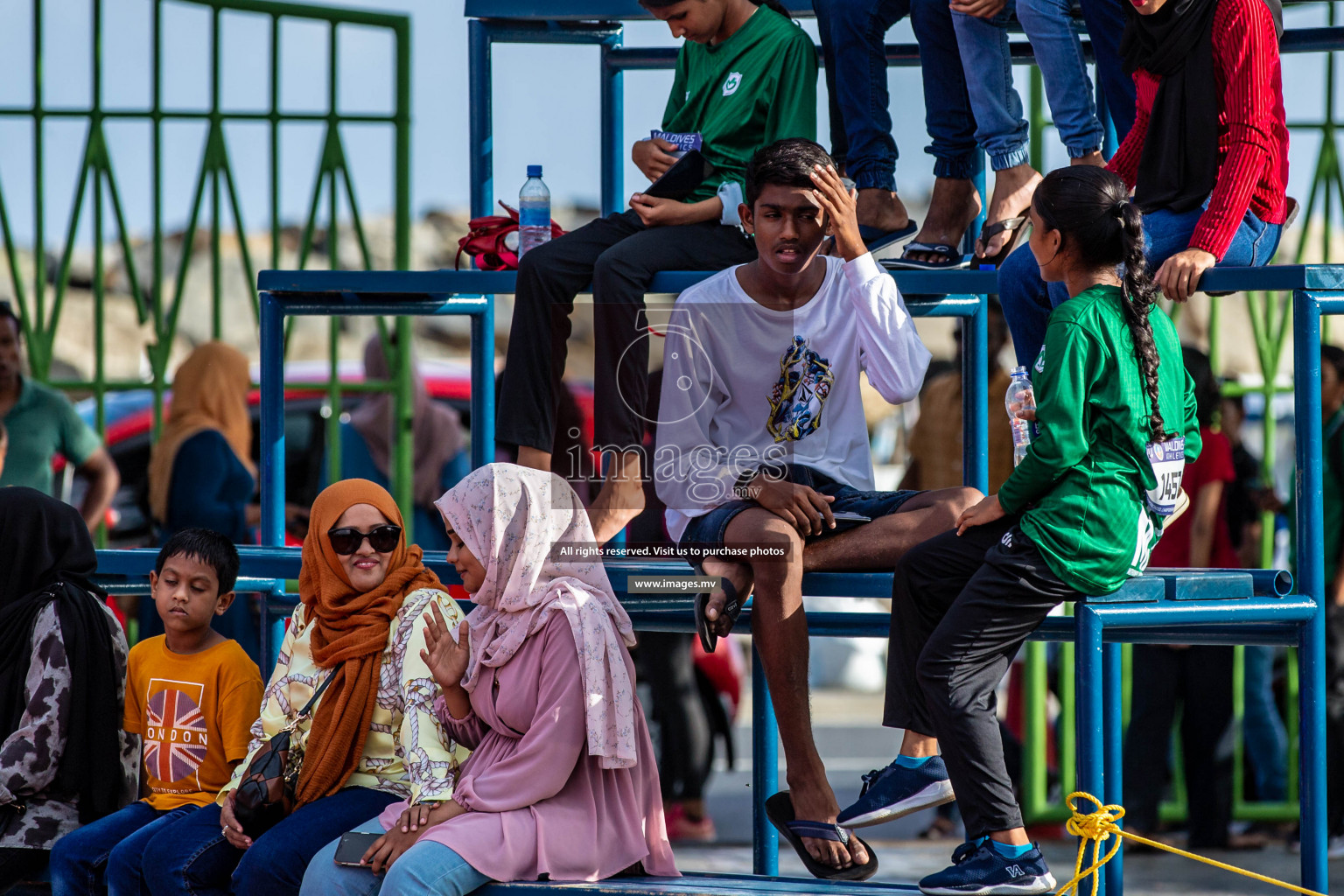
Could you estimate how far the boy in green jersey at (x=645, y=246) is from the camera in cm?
356

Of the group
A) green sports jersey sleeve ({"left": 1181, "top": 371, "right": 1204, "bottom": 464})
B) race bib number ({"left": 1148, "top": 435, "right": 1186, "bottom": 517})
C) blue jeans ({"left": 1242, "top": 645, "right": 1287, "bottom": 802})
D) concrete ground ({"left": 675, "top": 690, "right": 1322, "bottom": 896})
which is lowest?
concrete ground ({"left": 675, "top": 690, "right": 1322, "bottom": 896})

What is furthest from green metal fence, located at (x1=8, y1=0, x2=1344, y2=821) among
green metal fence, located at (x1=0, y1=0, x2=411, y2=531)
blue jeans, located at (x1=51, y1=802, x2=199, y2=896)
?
blue jeans, located at (x1=51, y1=802, x2=199, y2=896)

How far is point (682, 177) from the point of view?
12.4 ft

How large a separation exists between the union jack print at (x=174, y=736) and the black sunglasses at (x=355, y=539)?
0.49 m

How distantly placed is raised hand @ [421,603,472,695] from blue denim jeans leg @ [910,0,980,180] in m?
1.83

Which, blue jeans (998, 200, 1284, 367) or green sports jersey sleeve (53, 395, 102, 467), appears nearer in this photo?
blue jeans (998, 200, 1284, 367)

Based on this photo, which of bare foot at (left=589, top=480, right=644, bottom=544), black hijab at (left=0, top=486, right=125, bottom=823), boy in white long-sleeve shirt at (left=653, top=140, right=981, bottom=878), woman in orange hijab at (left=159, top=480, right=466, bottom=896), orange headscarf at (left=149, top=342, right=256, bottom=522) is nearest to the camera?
woman in orange hijab at (left=159, top=480, right=466, bottom=896)

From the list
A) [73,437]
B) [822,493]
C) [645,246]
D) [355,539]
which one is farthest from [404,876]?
[73,437]

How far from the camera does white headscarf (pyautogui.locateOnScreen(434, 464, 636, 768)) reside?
2.93m

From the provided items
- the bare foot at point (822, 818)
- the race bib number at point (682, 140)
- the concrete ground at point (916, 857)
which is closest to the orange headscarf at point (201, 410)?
the concrete ground at point (916, 857)

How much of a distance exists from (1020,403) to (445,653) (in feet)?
4.52

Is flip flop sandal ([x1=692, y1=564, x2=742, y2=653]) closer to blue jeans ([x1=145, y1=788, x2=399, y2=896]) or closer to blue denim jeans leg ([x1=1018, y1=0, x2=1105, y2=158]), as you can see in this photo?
blue jeans ([x1=145, y1=788, x2=399, y2=896])

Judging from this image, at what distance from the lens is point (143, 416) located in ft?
29.2

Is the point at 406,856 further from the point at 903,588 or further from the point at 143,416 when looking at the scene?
the point at 143,416
